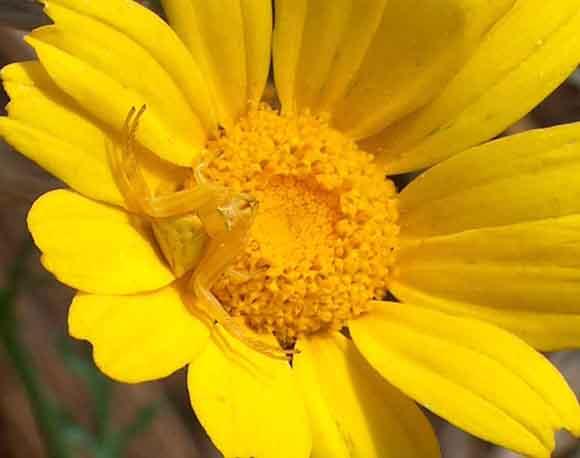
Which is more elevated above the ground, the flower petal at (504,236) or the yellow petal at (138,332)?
the flower petal at (504,236)

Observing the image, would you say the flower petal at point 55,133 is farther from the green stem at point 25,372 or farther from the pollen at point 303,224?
the green stem at point 25,372

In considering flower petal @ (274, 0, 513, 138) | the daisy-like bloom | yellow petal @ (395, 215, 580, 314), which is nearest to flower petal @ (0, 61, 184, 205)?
the daisy-like bloom

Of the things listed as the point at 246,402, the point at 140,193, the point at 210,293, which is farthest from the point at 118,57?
the point at 246,402

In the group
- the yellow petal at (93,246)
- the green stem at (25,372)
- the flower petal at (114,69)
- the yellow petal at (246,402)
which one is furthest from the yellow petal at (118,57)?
the green stem at (25,372)

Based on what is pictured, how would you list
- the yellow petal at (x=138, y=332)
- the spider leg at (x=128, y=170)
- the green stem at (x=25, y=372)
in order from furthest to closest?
1. the green stem at (x=25, y=372)
2. the spider leg at (x=128, y=170)
3. the yellow petal at (x=138, y=332)

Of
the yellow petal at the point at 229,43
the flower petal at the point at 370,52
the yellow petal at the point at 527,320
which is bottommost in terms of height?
the yellow petal at the point at 527,320

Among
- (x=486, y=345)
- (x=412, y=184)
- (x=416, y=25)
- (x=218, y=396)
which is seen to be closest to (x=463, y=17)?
(x=416, y=25)

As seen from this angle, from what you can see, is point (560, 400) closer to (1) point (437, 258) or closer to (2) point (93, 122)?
(1) point (437, 258)
